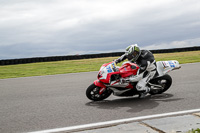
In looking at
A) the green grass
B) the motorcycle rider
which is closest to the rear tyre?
the motorcycle rider

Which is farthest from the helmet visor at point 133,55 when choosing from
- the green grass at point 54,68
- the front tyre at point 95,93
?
the green grass at point 54,68

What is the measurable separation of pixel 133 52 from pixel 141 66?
41cm

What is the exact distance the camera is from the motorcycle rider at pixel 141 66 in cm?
627

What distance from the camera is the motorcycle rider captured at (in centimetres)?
627

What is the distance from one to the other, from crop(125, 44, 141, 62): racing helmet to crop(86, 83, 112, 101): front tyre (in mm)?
1085

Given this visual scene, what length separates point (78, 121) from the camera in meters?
4.75

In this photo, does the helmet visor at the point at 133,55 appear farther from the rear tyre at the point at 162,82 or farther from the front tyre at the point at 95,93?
the front tyre at the point at 95,93

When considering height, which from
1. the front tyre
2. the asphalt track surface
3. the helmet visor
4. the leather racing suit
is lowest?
the asphalt track surface

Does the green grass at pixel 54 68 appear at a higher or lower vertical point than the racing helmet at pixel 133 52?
lower

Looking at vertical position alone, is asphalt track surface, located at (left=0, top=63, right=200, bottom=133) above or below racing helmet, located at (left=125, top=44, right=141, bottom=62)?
below

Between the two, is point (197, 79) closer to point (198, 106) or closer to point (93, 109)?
point (198, 106)

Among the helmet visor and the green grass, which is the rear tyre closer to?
the helmet visor

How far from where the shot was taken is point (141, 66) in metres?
6.32

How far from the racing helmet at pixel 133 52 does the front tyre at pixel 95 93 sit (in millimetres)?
1085
